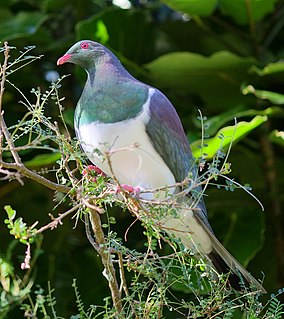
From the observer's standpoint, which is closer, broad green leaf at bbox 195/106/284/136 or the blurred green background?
broad green leaf at bbox 195/106/284/136

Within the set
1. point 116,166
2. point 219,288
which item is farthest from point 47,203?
point 219,288

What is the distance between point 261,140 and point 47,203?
28.5 inches

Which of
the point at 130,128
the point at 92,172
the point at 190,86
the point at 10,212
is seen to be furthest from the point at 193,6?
the point at 10,212

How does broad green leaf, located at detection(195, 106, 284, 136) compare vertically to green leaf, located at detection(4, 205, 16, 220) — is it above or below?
below

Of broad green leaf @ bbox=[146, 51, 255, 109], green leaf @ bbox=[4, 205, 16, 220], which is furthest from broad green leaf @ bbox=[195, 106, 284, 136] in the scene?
green leaf @ bbox=[4, 205, 16, 220]

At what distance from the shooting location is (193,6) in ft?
7.00

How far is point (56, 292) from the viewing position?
2195mm

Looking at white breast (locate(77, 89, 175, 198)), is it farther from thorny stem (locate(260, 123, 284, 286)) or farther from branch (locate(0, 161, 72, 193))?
thorny stem (locate(260, 123, 284, 286))

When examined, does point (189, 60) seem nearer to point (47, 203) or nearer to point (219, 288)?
point (47, 203)

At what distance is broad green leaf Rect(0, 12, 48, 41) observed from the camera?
2225 mm

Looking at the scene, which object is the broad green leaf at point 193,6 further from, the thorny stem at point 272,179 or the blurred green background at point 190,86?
the thorny stem at point 272,179

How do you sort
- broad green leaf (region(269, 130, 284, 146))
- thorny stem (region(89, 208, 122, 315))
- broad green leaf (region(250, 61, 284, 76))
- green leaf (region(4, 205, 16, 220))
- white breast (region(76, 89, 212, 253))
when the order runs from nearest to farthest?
green leaf (region(4, 205, 16, 220))
thorny stem (region(89, 208, 122, 315))
white breast (region(76, 89, 212, 253))
broad green leaf (region(269, 130, 284, 146))
broad green leaf (region(250, 61, 284, 76))

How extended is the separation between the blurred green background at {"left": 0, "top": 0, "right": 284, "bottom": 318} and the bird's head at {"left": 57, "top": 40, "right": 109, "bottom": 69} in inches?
19.1

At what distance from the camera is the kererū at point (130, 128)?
4.71 ft
